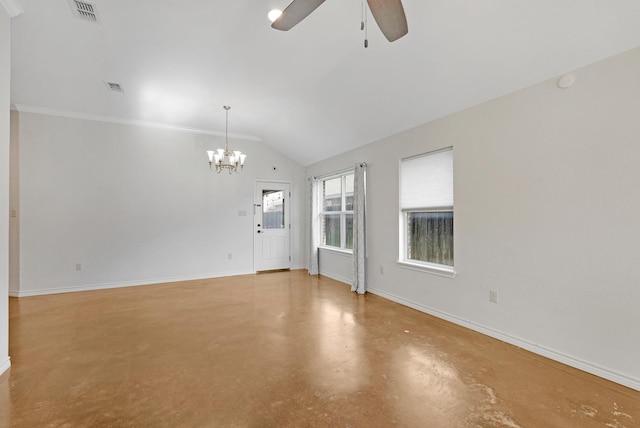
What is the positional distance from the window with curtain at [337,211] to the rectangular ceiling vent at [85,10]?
4.15 metres

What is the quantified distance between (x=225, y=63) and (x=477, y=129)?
3.01 m

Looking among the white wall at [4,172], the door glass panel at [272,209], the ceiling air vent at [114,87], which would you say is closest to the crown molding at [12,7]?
the white wall at [4,172]

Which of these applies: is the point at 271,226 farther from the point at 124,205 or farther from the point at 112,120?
the point at 112,120

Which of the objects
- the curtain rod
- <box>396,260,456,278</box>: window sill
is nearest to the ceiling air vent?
the curtain rod

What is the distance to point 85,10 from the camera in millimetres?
2574

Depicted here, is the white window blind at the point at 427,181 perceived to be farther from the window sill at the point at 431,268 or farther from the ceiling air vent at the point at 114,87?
the ceiling air vent at the point at 114,87

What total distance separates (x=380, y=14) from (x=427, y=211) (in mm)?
2801

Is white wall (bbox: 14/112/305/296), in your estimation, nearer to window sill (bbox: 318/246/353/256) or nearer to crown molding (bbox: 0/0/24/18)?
window sill (bbox: 318/246/353/256)

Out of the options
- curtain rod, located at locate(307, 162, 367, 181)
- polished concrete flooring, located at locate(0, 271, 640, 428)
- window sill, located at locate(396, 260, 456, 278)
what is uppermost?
Answer: curtain rod, located at locate(307, 162, 367, 181)

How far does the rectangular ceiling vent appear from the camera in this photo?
2.49 metres

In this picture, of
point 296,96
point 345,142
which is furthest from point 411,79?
point 345,142

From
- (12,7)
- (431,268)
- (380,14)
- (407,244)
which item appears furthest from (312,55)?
(431,268)

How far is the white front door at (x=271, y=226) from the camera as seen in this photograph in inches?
263

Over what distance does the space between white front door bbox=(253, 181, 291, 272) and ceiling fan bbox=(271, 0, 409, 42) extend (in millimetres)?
4972
